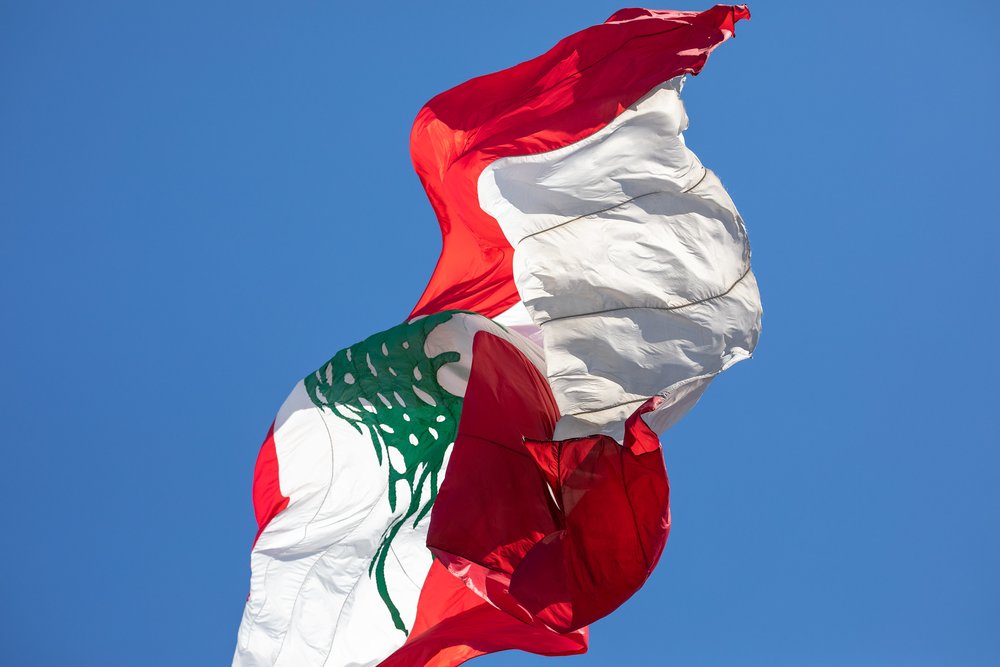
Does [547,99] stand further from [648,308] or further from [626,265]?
[648,308]

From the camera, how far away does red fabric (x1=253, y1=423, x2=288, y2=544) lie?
7059 mm

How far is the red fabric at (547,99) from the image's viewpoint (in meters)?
6.02

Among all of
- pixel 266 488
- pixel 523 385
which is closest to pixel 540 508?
pixel 523 385

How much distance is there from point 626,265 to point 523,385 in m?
0.93

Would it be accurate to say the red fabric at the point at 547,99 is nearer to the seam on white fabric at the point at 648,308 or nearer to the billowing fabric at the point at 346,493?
the billowing fabric at the point at 346,493

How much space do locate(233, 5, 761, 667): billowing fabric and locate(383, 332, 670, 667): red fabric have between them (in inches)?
0.4

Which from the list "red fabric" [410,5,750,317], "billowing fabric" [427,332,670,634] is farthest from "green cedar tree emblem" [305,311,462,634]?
"red fabric" [410,5,750,317]

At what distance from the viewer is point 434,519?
581 cm

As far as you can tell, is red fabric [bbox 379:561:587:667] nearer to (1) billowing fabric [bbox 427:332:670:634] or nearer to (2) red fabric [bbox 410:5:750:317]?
(1) billowing fabric [bbox 427:332:670:634]

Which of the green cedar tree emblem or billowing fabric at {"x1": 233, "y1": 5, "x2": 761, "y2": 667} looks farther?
the green cedar tree emblem

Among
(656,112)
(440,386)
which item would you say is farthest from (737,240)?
(440,386)

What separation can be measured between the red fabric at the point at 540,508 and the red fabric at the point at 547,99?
0.96 meters

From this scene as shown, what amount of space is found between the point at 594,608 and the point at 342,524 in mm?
2186

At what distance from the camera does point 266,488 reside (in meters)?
7.09
